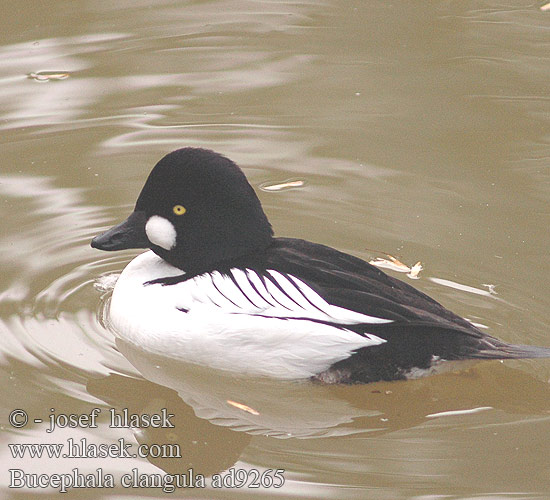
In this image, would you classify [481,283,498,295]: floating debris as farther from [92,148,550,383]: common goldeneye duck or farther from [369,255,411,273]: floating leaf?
[92,148,550,383]: common goldeneye duck

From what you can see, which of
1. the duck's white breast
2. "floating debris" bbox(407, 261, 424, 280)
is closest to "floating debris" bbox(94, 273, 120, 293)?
the duck's white breast

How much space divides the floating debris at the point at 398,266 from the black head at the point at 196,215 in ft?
3.96

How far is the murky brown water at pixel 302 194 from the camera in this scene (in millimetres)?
5605

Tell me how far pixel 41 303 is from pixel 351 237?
89.5 inches

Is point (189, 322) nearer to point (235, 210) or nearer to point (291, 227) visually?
point (235, 210)

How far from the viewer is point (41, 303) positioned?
6809 mm

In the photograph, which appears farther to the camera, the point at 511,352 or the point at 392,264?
the point at 392,264

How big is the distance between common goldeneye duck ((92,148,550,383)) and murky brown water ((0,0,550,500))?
8.1 inches

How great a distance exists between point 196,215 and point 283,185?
2053mm

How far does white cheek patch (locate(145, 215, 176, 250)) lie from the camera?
6488 mm

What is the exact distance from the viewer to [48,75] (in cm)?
1010

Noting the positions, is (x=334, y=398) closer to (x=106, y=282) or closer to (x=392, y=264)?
(x=392, y=264)

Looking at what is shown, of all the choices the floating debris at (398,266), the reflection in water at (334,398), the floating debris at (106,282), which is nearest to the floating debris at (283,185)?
the floating debris at (398,266)

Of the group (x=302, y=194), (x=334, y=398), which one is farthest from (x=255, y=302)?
(x=302, y=194)
